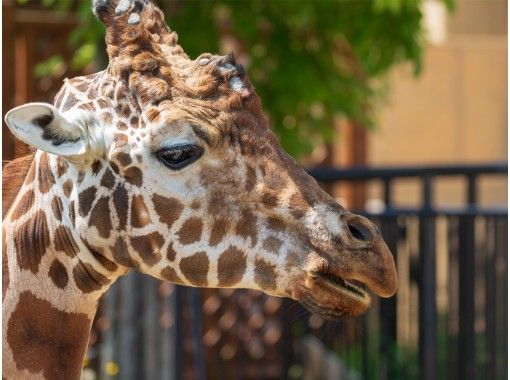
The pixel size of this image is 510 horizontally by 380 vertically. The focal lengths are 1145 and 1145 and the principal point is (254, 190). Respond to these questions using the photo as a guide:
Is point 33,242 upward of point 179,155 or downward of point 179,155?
downward

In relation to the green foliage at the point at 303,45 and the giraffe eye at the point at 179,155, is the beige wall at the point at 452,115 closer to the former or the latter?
the green foliage at the point at 303,45

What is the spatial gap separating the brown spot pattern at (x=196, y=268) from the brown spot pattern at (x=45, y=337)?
11.6 inches

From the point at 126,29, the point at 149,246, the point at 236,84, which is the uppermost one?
the point at 126,29

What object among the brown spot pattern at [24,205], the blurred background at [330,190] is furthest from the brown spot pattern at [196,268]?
the blurred background at [330,190]

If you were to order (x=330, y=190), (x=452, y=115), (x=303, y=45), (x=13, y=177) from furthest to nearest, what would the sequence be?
(x=452, y=115)
(x=330, y=190)
(x=303, y=45)
(x=13, y=177)

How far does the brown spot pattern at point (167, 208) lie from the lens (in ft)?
8.95

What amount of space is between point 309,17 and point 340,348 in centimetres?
207

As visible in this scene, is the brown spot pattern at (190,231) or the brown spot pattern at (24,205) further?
the brown spot pattern at (24,205)

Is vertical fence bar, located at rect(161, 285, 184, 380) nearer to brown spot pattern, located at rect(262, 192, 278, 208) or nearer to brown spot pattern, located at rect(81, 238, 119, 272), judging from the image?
brown spot pattern, located at rect(81, 238, 119, 272)

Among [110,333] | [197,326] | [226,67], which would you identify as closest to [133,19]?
[226,67]

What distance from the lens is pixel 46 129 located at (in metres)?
2.66

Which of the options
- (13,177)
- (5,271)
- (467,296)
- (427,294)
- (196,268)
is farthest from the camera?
(467,296)

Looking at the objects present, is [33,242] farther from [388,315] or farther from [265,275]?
[388,315]

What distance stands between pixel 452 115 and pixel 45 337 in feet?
31.8
